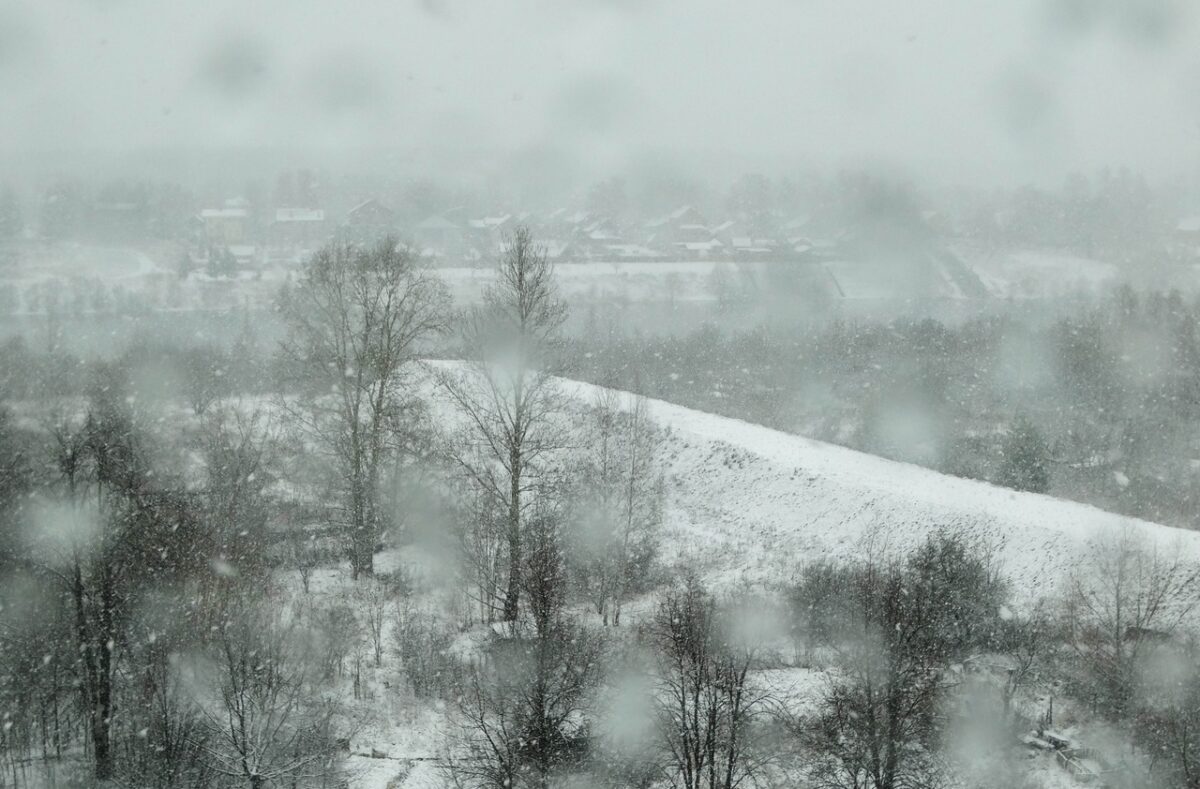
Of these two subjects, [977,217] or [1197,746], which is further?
[977,217]

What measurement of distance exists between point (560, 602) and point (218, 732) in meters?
4.48

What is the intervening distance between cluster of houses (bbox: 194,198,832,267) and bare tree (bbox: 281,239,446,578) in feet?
128

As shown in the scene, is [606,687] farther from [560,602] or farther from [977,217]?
[977,217]

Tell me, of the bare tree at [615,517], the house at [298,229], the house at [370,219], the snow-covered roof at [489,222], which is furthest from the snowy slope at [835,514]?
the house at [298,229]

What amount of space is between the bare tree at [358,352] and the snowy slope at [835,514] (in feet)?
18.5

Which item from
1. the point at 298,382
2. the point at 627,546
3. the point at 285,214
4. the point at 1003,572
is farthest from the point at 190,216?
the point at 1003,572

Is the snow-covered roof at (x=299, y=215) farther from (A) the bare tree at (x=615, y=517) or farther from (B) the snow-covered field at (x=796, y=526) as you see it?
(A) the bare tree at (x=615, y=517)

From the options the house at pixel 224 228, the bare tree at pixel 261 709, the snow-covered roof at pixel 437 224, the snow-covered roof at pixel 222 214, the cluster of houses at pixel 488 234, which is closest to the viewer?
the bare tree at pixel 261 709

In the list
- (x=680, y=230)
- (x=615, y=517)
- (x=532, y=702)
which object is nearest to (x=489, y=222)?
(x=680, y=230)

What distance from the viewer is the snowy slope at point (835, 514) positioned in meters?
14.9

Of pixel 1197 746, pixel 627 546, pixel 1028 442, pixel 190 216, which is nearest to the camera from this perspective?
pixel 1197 746

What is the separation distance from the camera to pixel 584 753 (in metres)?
11.2

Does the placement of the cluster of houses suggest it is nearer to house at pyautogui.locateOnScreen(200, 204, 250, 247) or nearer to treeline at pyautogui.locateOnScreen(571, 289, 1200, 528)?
house at pyautogui.locateOnScreen(200, 204, 250, 247)

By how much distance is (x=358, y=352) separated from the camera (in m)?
16.5
